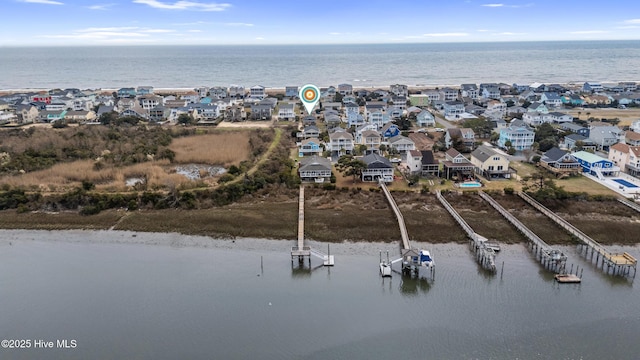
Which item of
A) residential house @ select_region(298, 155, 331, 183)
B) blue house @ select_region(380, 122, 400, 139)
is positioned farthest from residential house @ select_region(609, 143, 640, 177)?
residential house @ select_region(298, 155, 331, 183)

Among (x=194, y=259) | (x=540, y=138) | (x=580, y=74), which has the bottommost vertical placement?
(x=194, y=259)

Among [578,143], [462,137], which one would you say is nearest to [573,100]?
[578,143]

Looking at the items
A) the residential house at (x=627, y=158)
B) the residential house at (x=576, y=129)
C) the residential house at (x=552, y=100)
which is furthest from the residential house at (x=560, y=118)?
the residential house at (x=627, y=158)

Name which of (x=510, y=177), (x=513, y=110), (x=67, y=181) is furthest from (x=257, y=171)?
(x=513, y=110)

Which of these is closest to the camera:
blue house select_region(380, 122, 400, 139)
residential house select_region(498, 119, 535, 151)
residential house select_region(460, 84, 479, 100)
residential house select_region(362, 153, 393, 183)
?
residential house select_region(362, 153, 393, 183)

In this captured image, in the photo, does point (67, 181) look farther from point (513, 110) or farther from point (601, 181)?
point (513, 110)

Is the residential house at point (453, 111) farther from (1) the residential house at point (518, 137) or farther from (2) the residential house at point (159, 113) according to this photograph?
A: (2) the residential house at point (159, 113)

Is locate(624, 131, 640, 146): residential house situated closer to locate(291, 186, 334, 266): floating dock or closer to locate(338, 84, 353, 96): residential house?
locate(291, 186, 334, 266): floating dock

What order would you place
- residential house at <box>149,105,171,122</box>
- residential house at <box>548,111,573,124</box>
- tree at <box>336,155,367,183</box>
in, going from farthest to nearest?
residential house at <box>149,105,171,122</box>
residential house at <box>548,111,573,124</box>
tree at <box>336,155,367,183</box>
